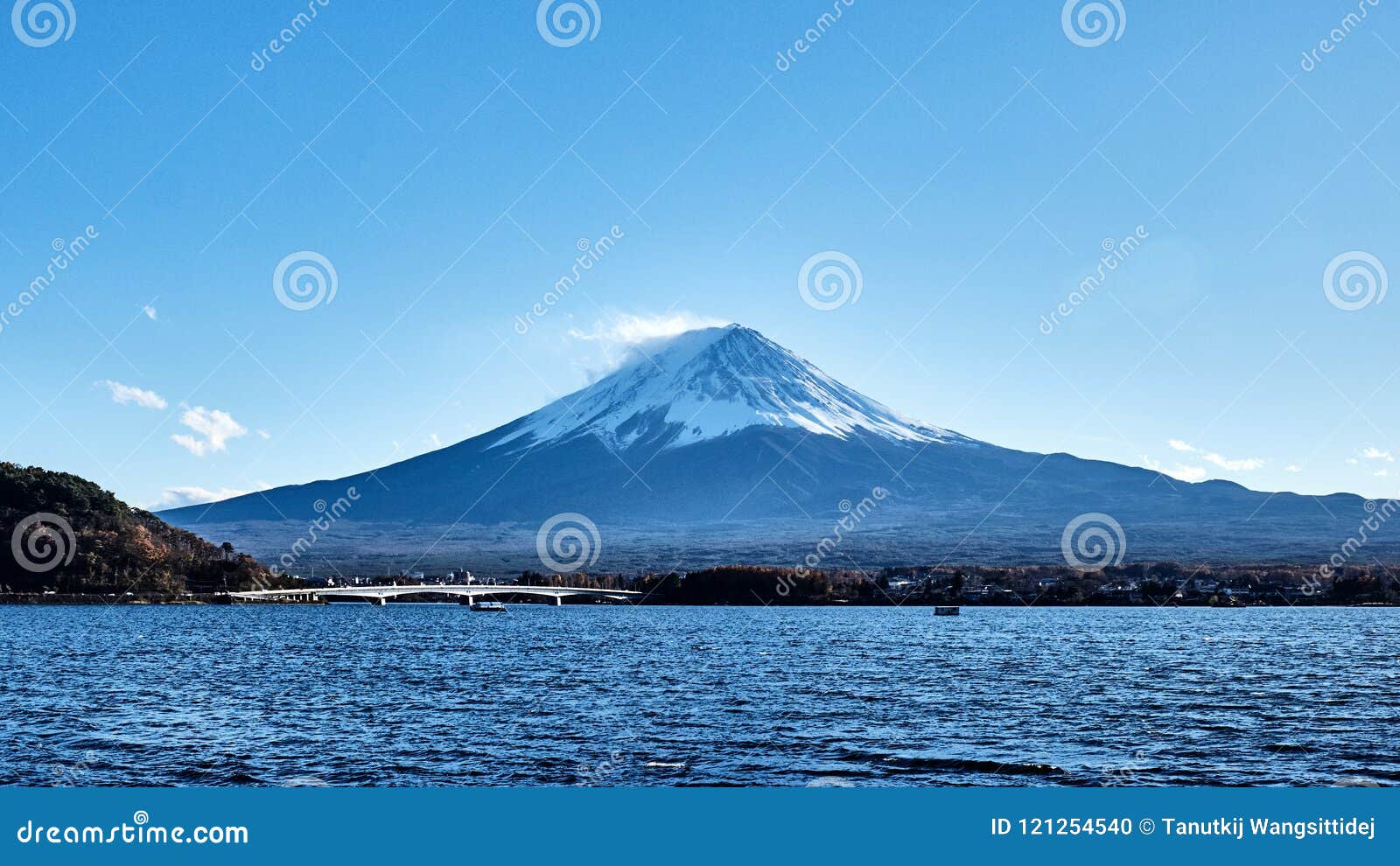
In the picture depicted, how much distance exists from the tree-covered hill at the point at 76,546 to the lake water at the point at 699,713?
101m

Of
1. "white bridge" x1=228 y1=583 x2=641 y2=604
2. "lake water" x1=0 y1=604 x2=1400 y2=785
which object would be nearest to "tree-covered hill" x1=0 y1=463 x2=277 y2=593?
"white bridge" x1=228 y1=583 x2=641 y2=604

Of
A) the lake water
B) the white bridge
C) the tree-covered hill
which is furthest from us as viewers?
the white bridge

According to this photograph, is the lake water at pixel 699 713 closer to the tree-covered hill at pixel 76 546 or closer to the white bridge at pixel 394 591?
the white bridge at pixel 394 591

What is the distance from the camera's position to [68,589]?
175m

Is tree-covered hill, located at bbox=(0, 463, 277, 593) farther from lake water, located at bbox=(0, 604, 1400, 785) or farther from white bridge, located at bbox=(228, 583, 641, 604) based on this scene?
lake water, located at bbox=(0, 604, 1400, 785)

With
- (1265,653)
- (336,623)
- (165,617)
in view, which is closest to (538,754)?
(1265,653)

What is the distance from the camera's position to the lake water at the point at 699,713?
2975 cm

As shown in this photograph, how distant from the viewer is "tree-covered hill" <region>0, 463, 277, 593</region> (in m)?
174

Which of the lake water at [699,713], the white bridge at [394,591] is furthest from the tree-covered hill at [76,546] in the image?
the lake water at [699,713]

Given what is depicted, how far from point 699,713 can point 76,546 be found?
16491 cm

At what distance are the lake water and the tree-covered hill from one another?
3976 inches

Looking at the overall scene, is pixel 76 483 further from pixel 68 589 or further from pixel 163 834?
pixel 163 834

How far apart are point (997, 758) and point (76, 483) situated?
18865cm

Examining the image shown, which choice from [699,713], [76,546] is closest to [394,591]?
[76,546]
